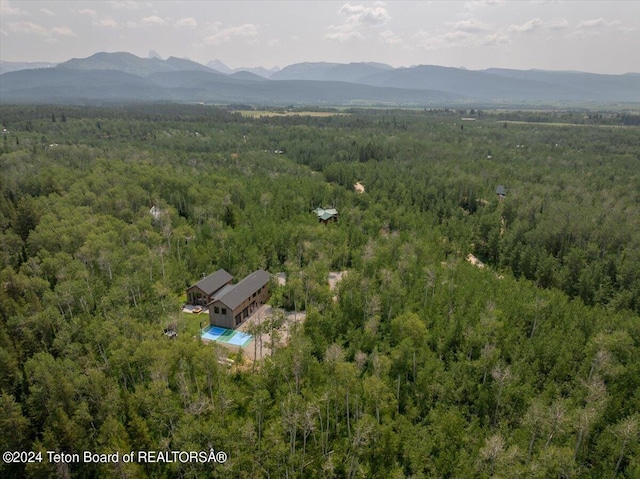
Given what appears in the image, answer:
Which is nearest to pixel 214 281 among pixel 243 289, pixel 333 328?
pixel 243 289

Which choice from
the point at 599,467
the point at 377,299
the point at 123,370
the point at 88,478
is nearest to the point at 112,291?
the point at 123,370

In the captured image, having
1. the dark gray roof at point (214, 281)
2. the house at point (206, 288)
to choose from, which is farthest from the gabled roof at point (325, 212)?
the house at point (206, 288)

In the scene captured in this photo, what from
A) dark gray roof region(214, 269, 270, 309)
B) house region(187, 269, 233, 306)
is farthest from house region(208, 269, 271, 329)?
house region(187, 269, 233, 306)

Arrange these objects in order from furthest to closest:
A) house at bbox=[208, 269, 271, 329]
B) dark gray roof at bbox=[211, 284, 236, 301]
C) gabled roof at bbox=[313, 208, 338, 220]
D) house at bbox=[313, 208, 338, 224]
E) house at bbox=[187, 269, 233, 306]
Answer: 1. gabled roof at bbox=[313, 208, 338, 220]
2. house at bbox=[313, 208, 338, 224]
3. house at bbox=[187, 269, 233, 306]
4. dark gray roof at bbox=[211, 284, 236, 301]
5. house at bbox=[208, 269, 271, 329]

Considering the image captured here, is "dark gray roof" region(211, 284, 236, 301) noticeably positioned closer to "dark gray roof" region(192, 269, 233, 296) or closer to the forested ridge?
"dark gray roof" region(192, 269, 233, 296)

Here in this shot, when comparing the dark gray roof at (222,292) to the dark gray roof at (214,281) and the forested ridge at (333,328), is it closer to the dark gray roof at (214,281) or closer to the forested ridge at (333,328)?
the dark gray roof at (214,281)
